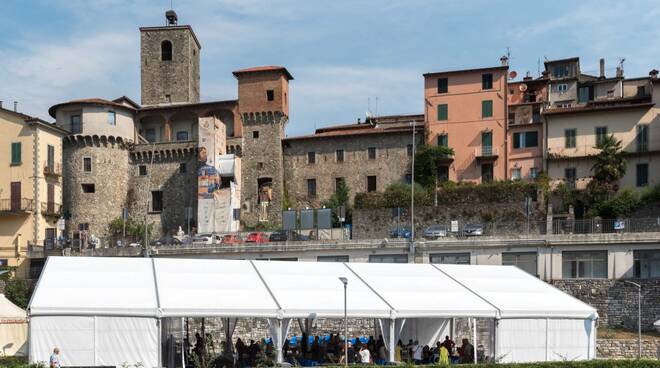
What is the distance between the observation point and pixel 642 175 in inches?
2009

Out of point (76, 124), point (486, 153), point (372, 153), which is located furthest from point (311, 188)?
point (76, 124)

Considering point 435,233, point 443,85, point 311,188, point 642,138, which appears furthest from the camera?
point 311,188

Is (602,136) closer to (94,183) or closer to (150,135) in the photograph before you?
(150,135)

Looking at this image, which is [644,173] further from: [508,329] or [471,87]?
[508,329]

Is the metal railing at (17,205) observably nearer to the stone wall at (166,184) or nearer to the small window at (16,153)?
the small window at (16,153)

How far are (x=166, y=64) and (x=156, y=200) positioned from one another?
11.5 m

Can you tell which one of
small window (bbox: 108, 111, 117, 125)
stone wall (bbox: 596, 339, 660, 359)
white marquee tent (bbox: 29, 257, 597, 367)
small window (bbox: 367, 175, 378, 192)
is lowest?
stone wall (bbox: 596, 339, 660, 359)

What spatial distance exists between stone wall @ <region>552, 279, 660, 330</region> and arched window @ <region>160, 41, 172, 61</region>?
1548 inches

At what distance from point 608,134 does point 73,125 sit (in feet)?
124

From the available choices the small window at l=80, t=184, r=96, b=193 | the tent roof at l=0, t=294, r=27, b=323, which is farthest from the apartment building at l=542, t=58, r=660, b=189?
the tent roof at l=0, t=294, r=27, b=323

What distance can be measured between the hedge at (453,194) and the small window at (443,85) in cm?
702

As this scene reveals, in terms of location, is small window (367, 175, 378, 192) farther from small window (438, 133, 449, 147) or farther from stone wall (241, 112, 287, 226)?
Result: stone wall (241, 112, 287, 226)

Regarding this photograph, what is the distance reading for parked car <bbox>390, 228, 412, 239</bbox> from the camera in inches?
1741

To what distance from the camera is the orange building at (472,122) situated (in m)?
55.8
